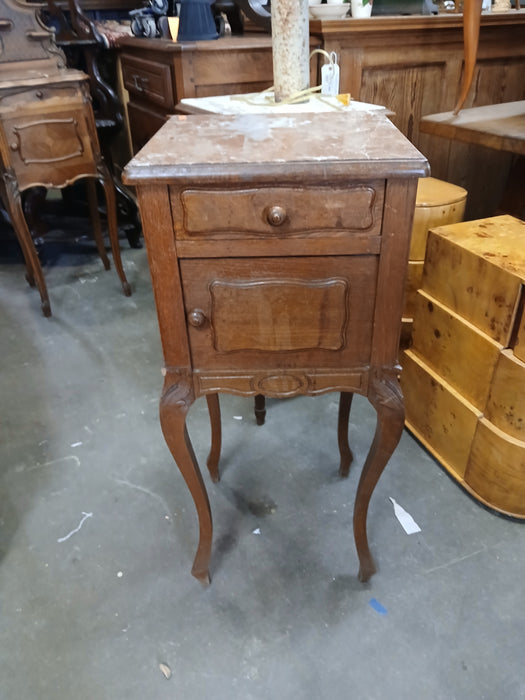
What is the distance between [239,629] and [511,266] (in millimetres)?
908

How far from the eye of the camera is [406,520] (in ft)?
4.00

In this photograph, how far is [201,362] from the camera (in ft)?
2.76

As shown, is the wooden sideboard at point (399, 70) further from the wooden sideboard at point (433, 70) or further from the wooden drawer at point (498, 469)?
the wooden drawer at point (498, 469)

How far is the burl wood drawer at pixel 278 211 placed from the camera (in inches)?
27.2

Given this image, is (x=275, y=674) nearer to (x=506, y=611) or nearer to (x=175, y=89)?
(x=506, y=611)

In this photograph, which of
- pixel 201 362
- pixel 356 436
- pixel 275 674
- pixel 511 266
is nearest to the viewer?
pixel 201 362

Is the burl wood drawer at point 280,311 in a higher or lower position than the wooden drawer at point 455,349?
higher

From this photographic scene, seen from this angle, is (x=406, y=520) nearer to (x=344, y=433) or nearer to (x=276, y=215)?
(x=344, y=433)

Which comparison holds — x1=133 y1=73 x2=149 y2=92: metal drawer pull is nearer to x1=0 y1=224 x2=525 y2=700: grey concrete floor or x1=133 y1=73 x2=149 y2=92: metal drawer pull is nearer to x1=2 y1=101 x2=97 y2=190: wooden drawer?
x1=2 y1=101 x2=97 y2=190: wooden drawer

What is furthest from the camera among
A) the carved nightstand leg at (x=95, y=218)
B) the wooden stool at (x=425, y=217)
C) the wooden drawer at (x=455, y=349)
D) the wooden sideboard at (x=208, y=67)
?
the carved nightstand leg at (x=95, y=218)

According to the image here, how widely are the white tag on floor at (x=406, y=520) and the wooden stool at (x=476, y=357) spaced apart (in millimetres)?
170

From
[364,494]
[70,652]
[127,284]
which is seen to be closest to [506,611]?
[364,494]

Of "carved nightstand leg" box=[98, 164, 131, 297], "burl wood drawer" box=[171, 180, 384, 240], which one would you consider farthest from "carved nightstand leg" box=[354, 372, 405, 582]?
"carved nightstand leg" box=[98, 164, 131, 297]

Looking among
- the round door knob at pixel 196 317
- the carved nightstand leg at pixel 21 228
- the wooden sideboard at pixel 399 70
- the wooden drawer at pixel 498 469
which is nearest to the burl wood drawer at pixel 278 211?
the round door knob at pixel 196 317
